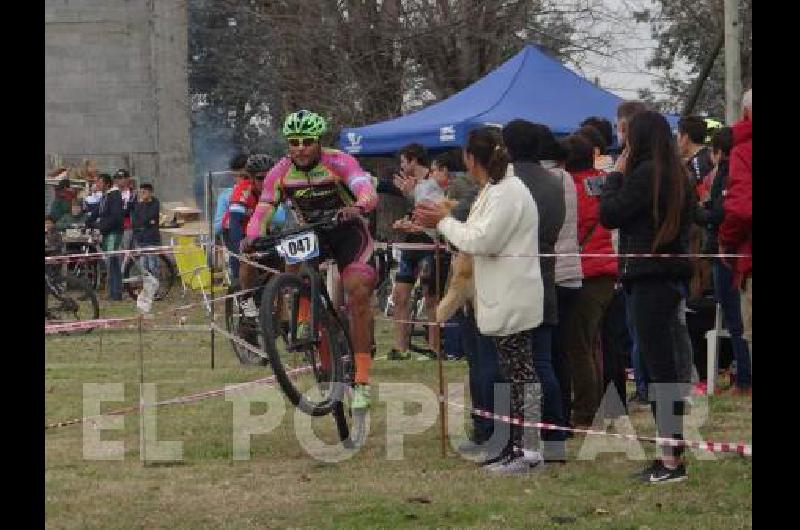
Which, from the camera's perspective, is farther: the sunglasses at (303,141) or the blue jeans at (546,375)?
the sunglasses at (303,141)

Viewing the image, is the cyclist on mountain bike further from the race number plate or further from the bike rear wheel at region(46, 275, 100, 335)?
the bike rear wheel at region(46, 275, 100, 335)

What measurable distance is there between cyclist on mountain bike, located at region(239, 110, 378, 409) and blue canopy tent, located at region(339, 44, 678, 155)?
911 centimetres

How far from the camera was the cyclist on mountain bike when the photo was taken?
10859mm

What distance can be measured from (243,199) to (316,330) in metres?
6.57

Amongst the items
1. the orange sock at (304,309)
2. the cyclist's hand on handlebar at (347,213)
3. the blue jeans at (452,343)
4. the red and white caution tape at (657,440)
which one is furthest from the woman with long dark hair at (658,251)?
the blue jeans at (452,343)

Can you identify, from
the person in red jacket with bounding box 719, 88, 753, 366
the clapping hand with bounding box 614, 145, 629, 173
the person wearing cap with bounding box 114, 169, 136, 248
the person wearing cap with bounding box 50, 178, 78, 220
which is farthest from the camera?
the person wearing cap with bounding box 50, 178, 78, 220

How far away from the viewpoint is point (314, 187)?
1112 centimetres

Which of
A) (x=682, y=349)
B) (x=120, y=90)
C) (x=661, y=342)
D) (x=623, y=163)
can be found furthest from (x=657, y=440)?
(x=120, y=90)

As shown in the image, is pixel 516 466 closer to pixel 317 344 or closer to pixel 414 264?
pixel 317 344

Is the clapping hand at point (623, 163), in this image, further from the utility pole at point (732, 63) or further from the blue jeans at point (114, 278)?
the blue jeans at point (114, 278)

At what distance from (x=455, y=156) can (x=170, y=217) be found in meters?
20.0

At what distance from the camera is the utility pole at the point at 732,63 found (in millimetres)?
20844

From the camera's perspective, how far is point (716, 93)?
148 feet

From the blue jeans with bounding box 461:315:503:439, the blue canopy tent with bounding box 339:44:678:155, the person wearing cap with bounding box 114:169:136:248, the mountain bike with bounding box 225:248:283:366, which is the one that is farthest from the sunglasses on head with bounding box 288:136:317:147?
the person wearing cap with bounding box 114:169:136:248
